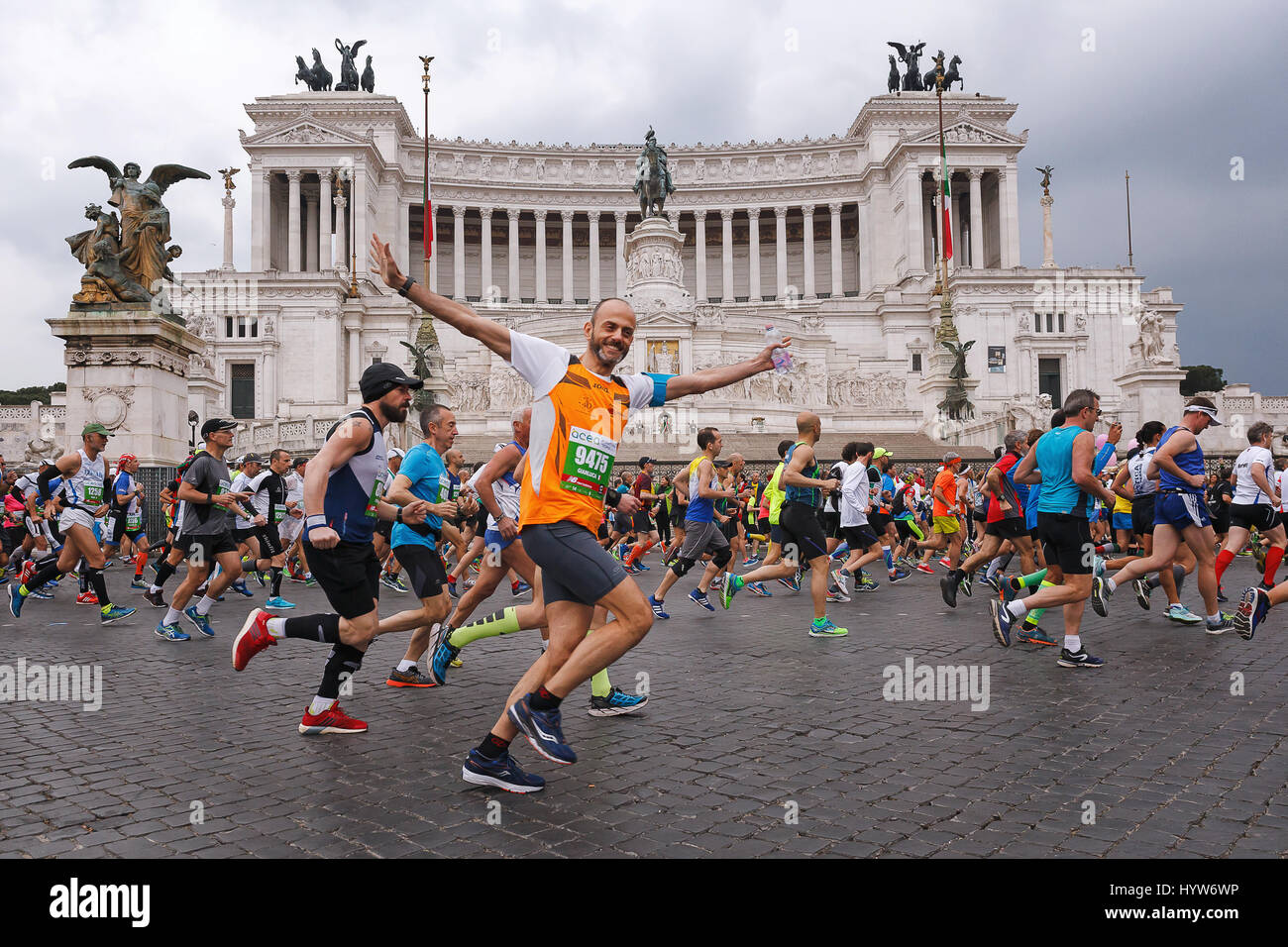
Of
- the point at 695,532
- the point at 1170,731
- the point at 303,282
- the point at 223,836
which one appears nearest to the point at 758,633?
the point at 695,532

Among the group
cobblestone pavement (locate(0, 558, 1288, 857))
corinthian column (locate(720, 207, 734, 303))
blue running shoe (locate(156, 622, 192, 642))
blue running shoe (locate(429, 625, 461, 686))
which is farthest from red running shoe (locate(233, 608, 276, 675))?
corinthian column (locate(720, 207, 734, 303))

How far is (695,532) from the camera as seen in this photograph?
1046cm

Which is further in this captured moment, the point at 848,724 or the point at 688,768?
the point at 848,724

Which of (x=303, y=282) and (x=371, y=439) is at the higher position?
(x=303, y=282)

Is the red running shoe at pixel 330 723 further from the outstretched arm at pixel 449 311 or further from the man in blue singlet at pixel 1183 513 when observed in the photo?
the man in blue singlet at pixel 1183 513

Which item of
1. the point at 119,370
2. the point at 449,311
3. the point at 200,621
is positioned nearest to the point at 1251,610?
the point at 449,311

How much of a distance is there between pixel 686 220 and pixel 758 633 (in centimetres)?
7551

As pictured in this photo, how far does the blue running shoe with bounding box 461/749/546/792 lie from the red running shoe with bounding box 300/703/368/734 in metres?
1.34

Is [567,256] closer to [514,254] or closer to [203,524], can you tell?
[514,254]

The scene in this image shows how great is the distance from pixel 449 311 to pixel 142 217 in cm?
1425

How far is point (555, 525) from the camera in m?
4.16

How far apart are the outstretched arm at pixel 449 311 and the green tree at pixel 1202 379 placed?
8618 cm

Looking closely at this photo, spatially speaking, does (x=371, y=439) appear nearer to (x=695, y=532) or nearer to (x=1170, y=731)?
(x=1170, y=731)
